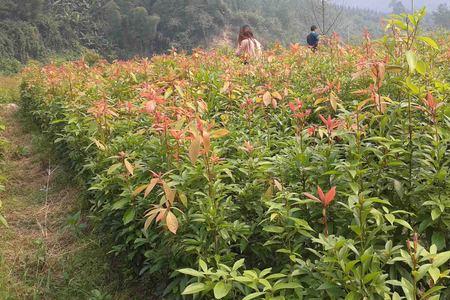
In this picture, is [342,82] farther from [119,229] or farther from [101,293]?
[101,293]

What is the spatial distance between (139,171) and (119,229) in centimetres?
48

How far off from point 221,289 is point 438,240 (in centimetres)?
85

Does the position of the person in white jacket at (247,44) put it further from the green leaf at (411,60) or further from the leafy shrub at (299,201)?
the green leaf at (411,60)

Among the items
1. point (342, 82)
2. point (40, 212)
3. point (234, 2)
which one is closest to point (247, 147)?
point (342, 82)

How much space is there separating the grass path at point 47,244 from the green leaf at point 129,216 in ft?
1.85

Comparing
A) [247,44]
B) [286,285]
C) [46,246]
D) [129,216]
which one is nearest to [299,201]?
[286,285]

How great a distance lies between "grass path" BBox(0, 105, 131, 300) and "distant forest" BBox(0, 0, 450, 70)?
3937 cm

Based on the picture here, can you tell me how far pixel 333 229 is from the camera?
1.80 meters

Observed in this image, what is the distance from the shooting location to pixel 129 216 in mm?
2254

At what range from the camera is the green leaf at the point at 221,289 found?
1.45 m

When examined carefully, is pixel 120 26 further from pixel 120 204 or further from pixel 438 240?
pixel 438 240

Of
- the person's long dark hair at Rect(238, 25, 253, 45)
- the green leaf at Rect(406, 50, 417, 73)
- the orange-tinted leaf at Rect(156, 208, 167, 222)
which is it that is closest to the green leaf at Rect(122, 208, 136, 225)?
the orange-tinted leaf at Rect(156, 208, 167, 222)

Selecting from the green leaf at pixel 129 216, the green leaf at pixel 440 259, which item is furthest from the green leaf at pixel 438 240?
the green leaf at pixel 129 216

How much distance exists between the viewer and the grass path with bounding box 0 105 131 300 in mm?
2672
